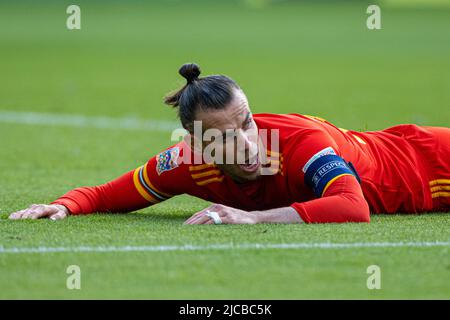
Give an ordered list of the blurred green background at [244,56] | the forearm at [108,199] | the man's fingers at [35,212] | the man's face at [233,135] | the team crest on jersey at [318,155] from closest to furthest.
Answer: the man's face at [233,135]
the team crest on jersey at [318,155]
the man's fingers at [35,212]
the forearm at [108,199]
the blurred green background at [244,56]

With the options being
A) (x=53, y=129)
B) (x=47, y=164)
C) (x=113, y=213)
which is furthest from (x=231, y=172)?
(x=53, y=129)

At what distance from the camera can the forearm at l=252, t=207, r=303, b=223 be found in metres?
5.78

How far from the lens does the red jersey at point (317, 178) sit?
5.83 meters

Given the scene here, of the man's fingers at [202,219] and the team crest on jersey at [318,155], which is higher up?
the team crest on jersey at [318,155]

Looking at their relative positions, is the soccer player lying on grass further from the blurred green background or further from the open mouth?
the blurred green background

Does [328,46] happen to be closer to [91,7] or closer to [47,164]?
[91,7]

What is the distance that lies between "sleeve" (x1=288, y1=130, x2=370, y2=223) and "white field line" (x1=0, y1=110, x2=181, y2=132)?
23.0 ft

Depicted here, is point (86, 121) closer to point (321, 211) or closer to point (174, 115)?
point (174, 115)

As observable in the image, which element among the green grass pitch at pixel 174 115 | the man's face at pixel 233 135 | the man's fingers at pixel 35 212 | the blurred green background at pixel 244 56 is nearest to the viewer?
the green grass pitch at pixel 174 115

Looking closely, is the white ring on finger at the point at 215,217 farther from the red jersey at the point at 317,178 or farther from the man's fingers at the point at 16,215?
the man's fingers at the point at 16,215

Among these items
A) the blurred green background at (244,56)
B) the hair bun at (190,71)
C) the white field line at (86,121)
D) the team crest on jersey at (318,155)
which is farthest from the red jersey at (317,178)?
the white field line at (86,121)

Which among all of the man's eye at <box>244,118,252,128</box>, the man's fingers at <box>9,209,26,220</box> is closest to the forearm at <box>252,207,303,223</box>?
the man's eye at <box>244,118,252,128</box>

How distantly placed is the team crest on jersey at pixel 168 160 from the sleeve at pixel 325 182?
2.28 feet

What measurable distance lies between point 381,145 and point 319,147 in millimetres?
900
